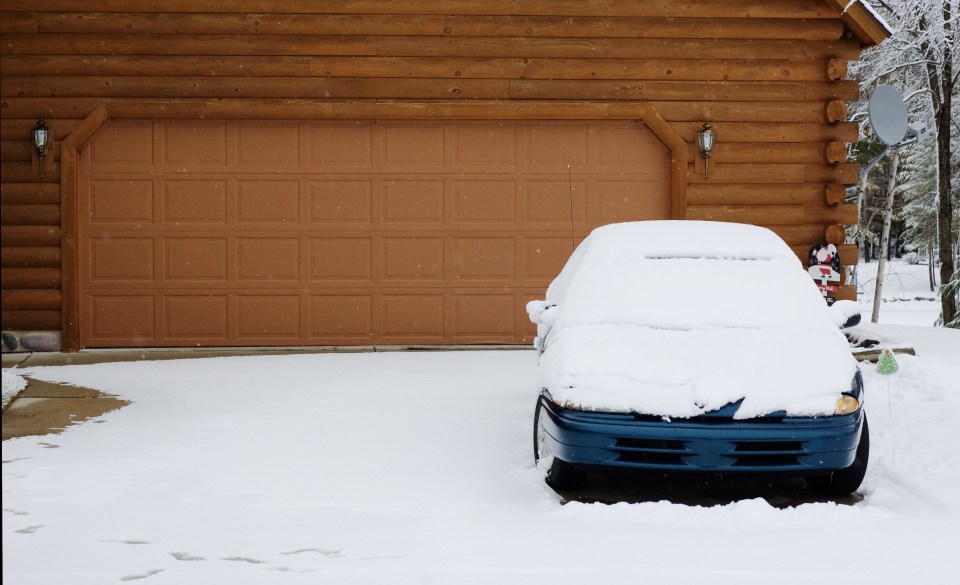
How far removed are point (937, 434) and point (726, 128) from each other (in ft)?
20.8

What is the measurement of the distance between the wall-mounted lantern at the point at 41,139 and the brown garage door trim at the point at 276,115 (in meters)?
0.18

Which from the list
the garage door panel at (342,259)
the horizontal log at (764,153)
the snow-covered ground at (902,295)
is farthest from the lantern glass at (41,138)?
the snow-covered ground at (902,295)

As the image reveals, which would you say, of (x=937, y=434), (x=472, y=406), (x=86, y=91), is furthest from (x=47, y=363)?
(x=937, y=434)

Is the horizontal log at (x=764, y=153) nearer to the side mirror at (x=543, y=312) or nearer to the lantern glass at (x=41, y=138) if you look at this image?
the side mirror at (x=543, y=312)

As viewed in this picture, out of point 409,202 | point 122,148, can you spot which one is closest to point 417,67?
point 409,202

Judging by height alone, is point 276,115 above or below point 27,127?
above

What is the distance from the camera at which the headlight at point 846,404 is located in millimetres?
4863

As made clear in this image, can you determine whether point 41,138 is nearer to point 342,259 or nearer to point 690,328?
point 342,259

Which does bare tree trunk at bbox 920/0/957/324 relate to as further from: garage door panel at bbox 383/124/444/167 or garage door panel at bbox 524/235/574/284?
garage door panel at bbox 383/124/444/167

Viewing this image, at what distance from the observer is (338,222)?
12.1m

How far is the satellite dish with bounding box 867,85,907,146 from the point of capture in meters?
12.3

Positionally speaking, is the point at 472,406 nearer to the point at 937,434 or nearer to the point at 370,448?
the point at 370,448

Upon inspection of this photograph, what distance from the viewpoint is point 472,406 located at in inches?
311

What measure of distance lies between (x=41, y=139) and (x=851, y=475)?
9751 millimetres
